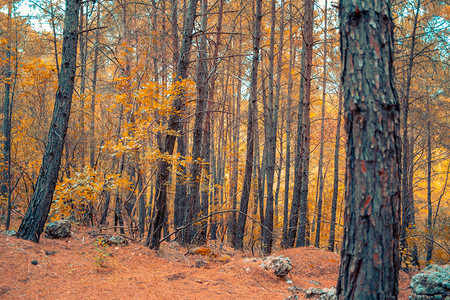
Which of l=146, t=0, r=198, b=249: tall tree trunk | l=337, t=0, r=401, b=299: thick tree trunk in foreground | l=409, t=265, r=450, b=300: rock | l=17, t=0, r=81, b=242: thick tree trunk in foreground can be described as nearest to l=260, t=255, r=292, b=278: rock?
l=409, t=265, r=450, b=300: rock

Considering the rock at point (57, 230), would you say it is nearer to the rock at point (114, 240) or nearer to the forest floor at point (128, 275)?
the forest floor at point (128, 275)

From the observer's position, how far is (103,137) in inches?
297

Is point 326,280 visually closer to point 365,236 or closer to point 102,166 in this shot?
point 365,236

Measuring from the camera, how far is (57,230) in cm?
546

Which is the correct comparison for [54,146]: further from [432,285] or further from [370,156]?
[432,285]

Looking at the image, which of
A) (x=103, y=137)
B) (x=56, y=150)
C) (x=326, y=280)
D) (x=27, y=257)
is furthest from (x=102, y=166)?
(x=326, y=280)

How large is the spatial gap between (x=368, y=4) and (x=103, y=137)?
689cm

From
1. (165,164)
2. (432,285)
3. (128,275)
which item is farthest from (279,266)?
(165,164)

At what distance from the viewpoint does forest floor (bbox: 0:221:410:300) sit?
333cm

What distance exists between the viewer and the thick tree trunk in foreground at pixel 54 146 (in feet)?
15.3

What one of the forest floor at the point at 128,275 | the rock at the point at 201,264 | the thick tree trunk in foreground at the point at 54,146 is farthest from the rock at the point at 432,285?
the thick tree trunk in foreground at the point at 54,146

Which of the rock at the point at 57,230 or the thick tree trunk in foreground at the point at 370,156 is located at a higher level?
the thick tree trunk in foreground at the point at 370,156

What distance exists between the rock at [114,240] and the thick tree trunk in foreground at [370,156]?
4356 mm

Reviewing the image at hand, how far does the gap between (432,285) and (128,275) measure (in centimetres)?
387
